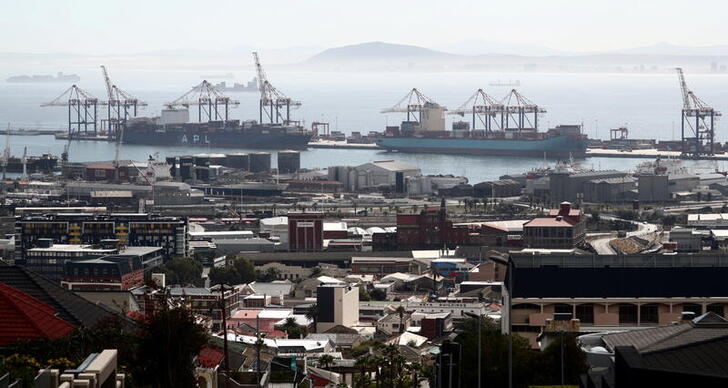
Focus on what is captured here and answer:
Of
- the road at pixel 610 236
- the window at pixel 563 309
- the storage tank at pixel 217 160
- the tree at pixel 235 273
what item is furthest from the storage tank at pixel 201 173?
the window at pixel 563 309

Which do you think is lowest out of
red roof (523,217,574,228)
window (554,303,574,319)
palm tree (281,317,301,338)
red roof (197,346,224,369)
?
palm tree (281,317,301,338)

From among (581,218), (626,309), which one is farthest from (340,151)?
(626,309)

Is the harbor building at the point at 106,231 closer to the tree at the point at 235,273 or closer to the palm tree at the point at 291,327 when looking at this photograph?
the tree at the point at 235,273

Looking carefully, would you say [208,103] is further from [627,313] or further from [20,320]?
[20,320]

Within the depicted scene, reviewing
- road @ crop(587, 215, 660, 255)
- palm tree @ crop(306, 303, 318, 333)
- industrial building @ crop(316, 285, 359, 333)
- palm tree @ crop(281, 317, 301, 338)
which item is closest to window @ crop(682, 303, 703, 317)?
palm tree @ crop(281, 317, 301, 338)

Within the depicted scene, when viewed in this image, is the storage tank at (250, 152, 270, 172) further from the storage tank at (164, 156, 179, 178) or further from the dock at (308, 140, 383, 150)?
the dock at (308, 140, 383, 150)

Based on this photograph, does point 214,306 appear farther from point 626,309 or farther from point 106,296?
point 626,309

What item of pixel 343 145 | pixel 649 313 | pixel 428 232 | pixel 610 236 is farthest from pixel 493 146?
pixel 649 313
